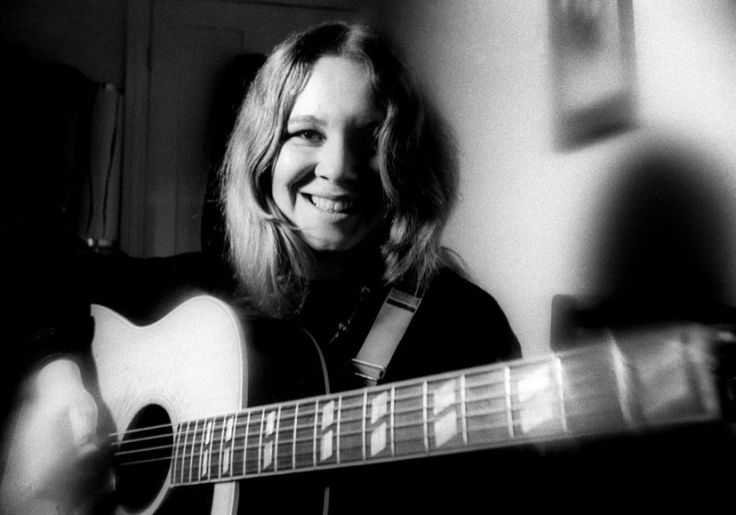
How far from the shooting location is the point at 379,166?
701 mm

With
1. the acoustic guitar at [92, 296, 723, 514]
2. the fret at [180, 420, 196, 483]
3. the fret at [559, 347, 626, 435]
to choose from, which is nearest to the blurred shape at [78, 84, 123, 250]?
the acoustic guitar at [92, 296, 723, 514]

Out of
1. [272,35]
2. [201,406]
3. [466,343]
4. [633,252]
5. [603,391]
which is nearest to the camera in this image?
[603,391]

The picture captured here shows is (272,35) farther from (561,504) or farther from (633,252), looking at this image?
(561,504)

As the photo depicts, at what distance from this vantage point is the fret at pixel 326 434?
0.47 m

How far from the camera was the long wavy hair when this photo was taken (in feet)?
2.37

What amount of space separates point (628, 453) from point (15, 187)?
2.79 feet

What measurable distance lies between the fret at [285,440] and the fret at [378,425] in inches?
3.2

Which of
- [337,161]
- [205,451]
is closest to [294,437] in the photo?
[205,451]

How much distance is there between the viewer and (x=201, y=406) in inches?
23.1

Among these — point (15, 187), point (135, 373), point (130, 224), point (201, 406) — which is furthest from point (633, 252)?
point (15, 187)

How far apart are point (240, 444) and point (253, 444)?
0.05 ft

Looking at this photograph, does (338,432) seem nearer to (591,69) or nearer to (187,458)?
(187,458)

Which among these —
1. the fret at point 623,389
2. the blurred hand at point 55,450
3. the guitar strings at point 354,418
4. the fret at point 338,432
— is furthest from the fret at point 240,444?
the fret at point 623,389

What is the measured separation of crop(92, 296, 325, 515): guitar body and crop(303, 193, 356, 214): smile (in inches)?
6.9
